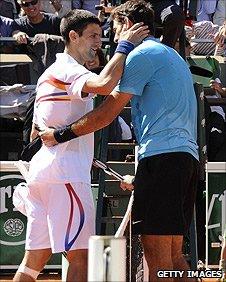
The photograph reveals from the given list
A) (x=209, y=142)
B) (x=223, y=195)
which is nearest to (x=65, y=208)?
(x=223, y=195)

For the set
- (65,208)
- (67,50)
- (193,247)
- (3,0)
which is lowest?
(193,247)

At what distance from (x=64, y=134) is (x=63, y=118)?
0.54ft

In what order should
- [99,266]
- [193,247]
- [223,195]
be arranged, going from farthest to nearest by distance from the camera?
[223,195]
[193,247]
[99,266]

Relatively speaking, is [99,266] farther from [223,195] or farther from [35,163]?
[223,195]

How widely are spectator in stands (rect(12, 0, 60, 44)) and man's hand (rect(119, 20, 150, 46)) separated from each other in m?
5.49

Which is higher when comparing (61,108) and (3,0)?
(3,0)

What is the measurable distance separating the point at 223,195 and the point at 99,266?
524 cm

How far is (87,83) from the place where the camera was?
5.66 metres

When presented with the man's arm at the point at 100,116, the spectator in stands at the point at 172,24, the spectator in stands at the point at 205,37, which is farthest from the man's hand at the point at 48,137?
the spectator in stands at the point at 205,37

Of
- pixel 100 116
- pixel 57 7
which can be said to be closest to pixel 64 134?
pixel 100 116

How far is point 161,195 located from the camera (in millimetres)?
5656

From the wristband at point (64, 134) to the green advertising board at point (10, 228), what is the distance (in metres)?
3.56

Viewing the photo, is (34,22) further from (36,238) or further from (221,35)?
(36,238)

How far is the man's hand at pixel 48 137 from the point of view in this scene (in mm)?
5785
